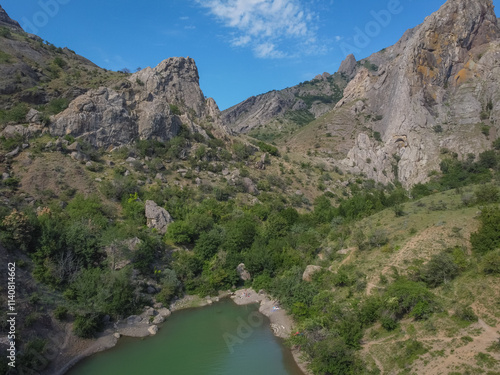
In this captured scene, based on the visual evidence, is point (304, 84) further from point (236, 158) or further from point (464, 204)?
point (464, 204)

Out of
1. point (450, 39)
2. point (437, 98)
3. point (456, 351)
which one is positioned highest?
point (450, 39)

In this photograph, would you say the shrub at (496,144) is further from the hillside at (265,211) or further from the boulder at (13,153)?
the boulder at (13,153)

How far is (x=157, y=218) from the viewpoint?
141 feet

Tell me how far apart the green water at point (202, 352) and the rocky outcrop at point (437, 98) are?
6036 cm

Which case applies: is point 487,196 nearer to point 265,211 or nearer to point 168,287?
point 265,211

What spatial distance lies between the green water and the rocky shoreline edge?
0.57 meters

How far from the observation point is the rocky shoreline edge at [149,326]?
22750 mm

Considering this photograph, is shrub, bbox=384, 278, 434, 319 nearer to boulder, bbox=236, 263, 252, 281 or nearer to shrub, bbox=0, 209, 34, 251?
boulder, bbox=236, 263, 252, 281

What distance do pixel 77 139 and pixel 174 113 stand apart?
2081 centimetres

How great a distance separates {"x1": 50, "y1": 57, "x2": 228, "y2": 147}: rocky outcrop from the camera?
53312 mm

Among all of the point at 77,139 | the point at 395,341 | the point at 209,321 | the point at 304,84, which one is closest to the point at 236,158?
the point at 77,139

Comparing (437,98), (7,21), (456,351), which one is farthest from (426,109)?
(7,21)

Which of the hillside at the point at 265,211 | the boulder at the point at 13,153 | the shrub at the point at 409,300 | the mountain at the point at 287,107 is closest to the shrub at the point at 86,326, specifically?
the hillside at the point at 265,211

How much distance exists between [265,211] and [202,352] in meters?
28.5
